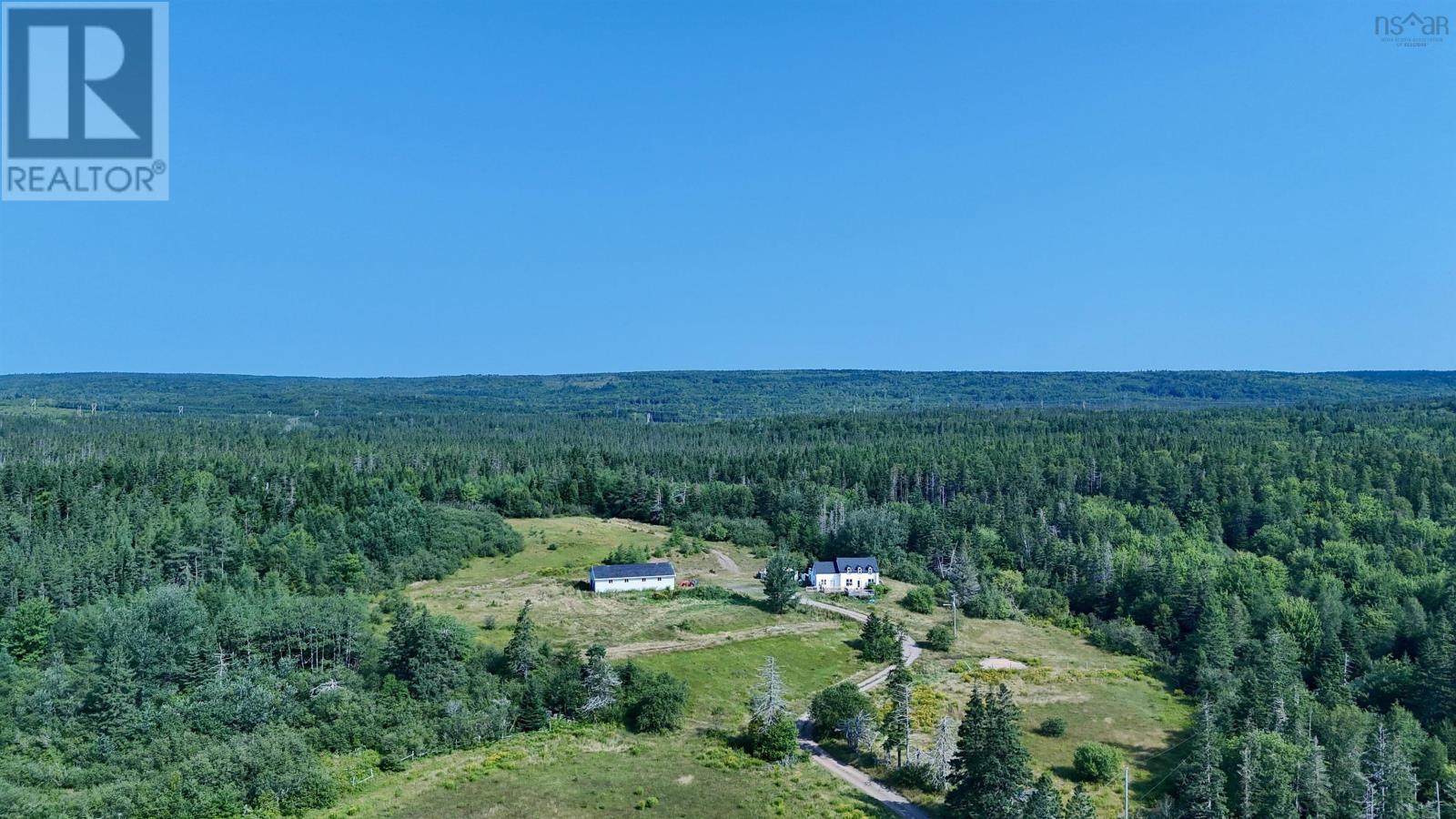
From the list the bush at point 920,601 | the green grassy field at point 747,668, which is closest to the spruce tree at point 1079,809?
the green grassy field at point 747,668

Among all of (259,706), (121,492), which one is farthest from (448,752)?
(121,492)

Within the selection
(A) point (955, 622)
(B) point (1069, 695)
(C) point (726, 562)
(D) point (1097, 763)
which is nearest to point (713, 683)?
(D) point (1097, 763)

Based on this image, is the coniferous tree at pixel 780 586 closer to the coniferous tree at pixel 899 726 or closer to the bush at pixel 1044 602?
the coniferous tree at pixel 899 726

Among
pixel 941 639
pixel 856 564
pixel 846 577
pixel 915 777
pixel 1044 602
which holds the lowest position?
pixel 1044 602

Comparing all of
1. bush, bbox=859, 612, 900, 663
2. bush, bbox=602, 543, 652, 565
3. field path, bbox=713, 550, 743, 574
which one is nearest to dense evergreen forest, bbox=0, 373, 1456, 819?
field path, bbox=713, 550, 743, 574

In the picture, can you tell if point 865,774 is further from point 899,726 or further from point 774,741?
point 774,741
